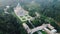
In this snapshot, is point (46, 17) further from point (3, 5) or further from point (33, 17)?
point (3, 5)

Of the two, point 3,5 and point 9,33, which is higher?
point 3,5

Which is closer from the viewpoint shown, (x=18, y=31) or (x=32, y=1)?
(x=18, y=31)

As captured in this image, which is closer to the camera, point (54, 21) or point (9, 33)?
point (9, 33)

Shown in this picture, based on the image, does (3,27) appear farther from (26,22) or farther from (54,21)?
(54,21)

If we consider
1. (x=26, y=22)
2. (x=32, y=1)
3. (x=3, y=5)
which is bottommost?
(x=26, y=22)

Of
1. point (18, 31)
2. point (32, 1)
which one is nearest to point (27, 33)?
point (18, 31)

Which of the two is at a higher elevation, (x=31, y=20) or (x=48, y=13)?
(x=48, y=13)

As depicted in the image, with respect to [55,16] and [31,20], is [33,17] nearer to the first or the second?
[31,20]

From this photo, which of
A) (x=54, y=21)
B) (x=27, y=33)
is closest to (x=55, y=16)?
(x=54, y=21)
